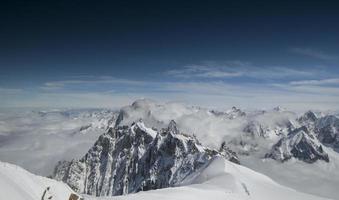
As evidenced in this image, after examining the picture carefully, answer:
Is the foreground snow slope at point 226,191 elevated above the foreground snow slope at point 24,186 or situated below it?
below

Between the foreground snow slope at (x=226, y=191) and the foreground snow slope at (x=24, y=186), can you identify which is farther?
the foreground snow slope at (x=226, y=191)

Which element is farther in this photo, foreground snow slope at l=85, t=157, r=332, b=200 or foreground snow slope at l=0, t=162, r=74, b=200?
foreground snow slope at l=85, t=157, r=332, b=200

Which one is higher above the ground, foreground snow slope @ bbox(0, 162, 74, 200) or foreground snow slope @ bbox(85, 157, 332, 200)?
foreground snow slope @ bbox(0, 162, 74, 200)

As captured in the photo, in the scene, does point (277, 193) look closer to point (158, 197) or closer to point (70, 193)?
point (158, 197)

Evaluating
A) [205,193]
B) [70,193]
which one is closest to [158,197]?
[205,193]
